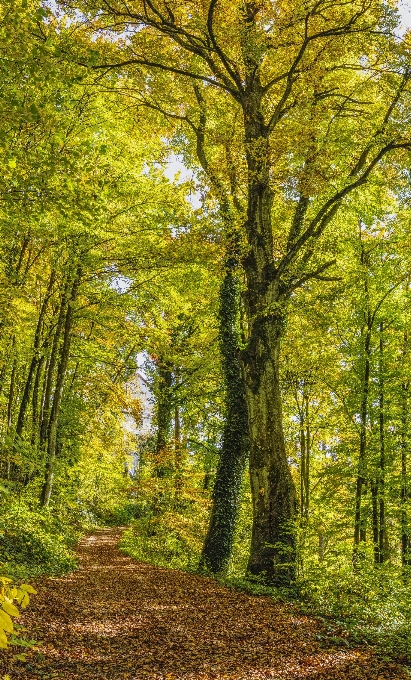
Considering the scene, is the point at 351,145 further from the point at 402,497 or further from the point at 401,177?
the point at 402,497

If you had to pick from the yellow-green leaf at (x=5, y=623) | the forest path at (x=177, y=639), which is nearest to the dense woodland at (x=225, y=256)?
the yellow-green leaf at (x=5, y=623)

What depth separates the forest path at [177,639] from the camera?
426 cm

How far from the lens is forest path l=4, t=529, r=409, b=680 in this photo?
4262mm

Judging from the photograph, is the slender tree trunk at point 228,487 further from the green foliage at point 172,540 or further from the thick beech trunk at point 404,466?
the thick beech trunk at point 404,466

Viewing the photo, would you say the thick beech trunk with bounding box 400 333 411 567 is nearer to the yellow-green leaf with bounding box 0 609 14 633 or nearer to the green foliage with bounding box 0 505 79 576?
the green foliage with bounding box 0 505 79 576

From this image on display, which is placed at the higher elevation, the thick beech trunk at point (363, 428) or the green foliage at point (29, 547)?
the thick beech trunk at point (363, 428)

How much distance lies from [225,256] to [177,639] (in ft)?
24.3

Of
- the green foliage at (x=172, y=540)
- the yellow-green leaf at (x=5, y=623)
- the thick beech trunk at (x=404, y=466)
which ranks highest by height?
the thick beech trunk at (x=404, y=466)

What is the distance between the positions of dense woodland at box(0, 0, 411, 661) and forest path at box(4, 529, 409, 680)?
2.48 feet

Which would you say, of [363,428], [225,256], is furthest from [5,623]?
[363,428]

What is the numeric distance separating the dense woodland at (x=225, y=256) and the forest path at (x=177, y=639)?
757 mm

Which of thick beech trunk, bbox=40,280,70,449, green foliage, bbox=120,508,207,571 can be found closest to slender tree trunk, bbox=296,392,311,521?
green foliage, bbox=120,508,207,571

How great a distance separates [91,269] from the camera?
12.6 meters

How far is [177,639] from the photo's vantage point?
530 centimetres
